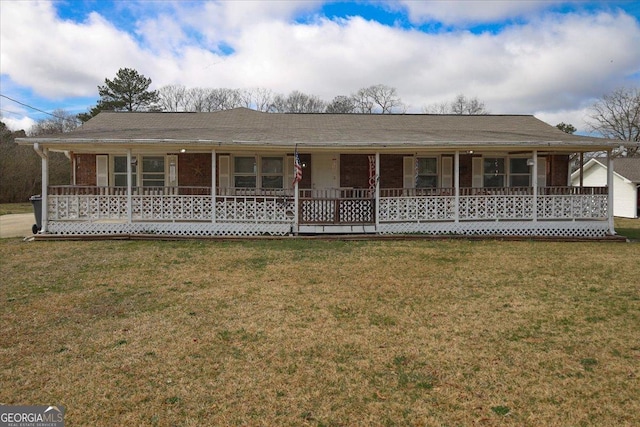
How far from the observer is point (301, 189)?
13461mm

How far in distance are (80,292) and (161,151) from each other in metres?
8.36

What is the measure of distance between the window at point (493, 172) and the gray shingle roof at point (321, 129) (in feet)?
3.31

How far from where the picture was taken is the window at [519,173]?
51.2 ft

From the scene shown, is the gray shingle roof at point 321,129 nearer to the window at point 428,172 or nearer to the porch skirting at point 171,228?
the window at point 428,172

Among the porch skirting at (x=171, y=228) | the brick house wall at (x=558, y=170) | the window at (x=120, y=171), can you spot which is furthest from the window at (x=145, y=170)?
the brick house wall at (x=558, y=170)

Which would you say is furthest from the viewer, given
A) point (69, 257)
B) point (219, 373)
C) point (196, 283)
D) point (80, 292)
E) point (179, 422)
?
point (69, 257)

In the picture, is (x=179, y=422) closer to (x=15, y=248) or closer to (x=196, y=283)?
(x=196, y=283)

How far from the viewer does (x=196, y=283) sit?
757 cm

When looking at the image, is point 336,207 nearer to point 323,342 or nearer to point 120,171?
point 120,171

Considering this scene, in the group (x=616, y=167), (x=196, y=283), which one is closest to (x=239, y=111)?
(x=196, y=283)

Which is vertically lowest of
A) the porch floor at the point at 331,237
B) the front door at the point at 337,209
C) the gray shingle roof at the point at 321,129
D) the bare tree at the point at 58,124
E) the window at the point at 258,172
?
the porch floor at the point at 331,237

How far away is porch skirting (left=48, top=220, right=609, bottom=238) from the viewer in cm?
1247

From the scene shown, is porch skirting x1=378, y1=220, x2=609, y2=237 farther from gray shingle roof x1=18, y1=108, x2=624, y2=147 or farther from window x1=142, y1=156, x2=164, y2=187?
window x1=142, y1=156, x2=164, y2=187

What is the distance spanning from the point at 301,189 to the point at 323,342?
29.0ft
